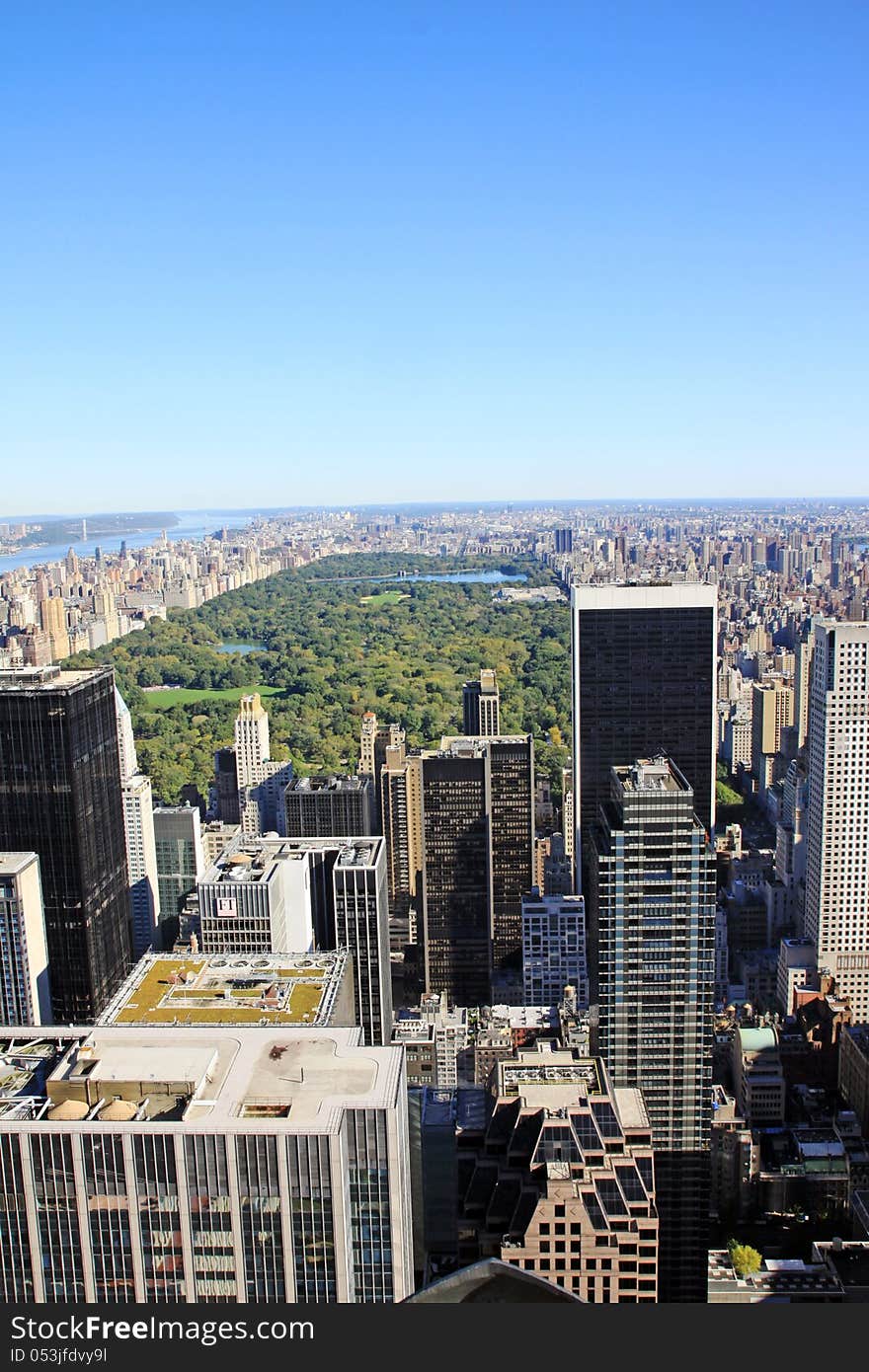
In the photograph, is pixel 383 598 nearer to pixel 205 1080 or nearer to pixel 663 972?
pixel 663 972

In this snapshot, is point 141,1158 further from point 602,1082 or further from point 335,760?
point 335,760

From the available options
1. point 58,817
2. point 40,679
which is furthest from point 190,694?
point 58,817

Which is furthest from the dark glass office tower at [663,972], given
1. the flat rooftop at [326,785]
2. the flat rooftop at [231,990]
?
the flat rooftop at [326,785]

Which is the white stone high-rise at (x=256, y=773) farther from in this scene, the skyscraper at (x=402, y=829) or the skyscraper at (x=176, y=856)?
the skyscraper at (x=402, y=829)

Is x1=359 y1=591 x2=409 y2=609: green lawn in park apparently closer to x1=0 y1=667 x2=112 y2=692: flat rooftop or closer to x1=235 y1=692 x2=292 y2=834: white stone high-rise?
x1=235 y1=692 x2=292 y2=834: white stone high-rise

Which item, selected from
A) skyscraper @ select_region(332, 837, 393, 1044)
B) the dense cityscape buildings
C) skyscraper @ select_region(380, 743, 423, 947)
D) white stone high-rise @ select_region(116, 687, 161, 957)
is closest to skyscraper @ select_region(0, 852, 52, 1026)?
the dense cityscape buildings
